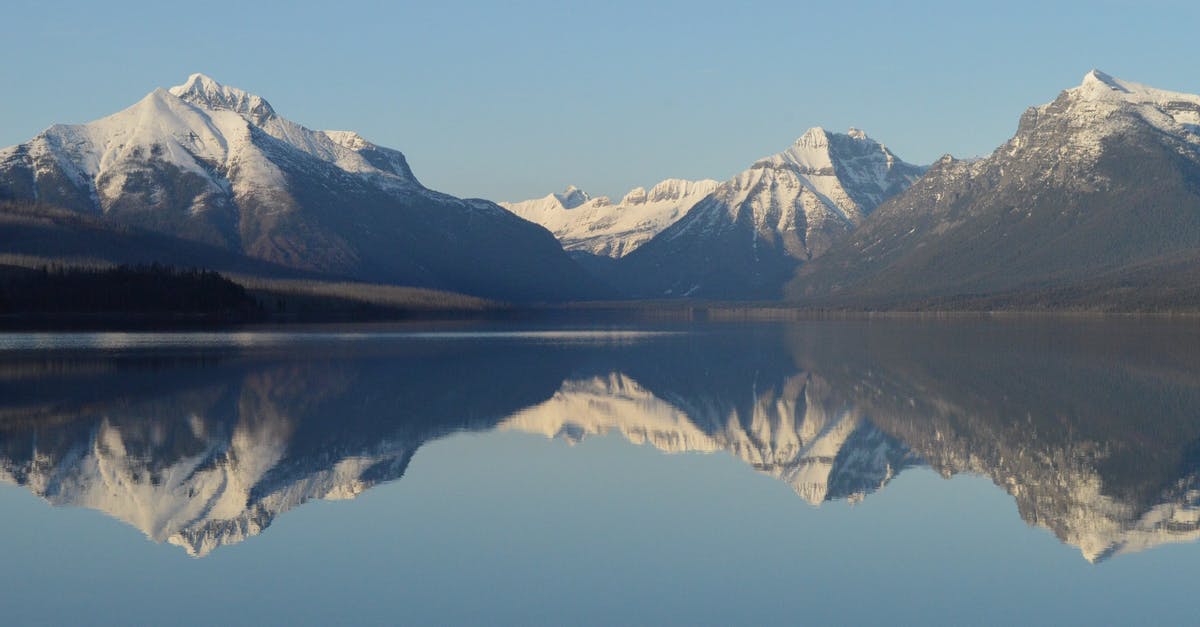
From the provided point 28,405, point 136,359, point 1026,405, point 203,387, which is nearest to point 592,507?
Answer: point 1026,405

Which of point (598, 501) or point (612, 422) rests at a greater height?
point (612, 422)

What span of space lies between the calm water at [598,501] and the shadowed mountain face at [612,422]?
220 mm

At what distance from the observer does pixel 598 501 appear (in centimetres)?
3478

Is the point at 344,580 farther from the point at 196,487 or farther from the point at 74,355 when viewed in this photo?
the point at 74,355

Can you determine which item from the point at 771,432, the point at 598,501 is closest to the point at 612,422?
the point at 771,432

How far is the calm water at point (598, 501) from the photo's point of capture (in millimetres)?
24281

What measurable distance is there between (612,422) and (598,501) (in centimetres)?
1930

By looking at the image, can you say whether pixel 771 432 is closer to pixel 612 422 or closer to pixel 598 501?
pixel 612 422

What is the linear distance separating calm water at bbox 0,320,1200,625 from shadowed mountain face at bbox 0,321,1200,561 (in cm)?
22

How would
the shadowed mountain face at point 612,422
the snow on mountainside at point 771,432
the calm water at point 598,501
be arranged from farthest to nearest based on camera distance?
1. the snow on mountainside at point 771,432
2. the shadowed mountain face at point 612,422
3. the calm water at point 598,501

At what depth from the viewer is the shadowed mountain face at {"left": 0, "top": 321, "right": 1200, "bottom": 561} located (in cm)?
3441

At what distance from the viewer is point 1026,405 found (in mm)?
56188

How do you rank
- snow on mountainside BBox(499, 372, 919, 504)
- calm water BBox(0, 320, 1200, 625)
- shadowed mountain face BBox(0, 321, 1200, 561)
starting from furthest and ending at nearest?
snow on mountainside BBox(499, 372, 919, 504) → shadowed mountain face BBox(0, 321, 1200, 561) → calm water BBox(0, 320, 1200, 625)

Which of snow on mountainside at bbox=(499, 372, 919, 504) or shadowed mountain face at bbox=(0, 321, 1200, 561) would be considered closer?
shadowed mountain face at bbox=(0, 321, 1200, 561)
